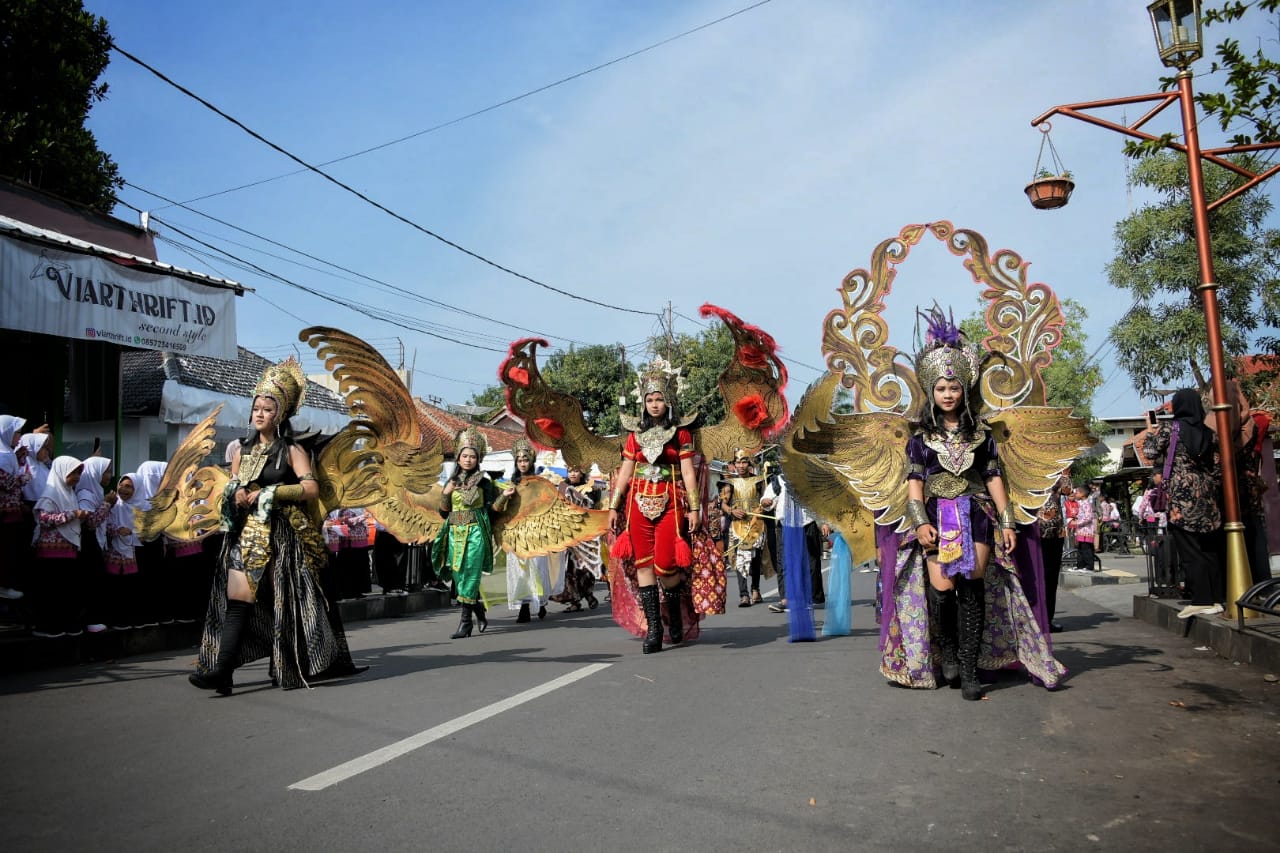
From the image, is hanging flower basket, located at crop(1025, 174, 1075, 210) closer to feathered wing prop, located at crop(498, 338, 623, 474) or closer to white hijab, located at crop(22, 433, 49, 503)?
feathered wing prop, located at crop(498, 338, 623, 474)

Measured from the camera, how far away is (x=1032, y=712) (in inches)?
226

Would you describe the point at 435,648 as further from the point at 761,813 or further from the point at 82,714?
the point at 761,813

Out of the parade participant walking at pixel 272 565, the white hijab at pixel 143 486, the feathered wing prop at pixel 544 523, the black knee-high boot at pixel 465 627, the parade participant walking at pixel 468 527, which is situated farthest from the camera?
the parade participant walking at pixel 468 527

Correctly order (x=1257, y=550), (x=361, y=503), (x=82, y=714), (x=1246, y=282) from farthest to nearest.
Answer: (x=1246, y=282), (x=1257, y=550), (x=361, y=503), (x=82, y=714)

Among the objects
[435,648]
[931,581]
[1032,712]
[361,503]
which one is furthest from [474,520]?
[1032,712]

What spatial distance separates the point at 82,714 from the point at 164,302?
7606mm

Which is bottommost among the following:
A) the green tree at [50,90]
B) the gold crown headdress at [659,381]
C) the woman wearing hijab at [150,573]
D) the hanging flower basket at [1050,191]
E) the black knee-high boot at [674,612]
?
the black knee-high boot at [674,612]

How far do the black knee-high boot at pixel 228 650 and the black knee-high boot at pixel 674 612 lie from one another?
11.9 ft

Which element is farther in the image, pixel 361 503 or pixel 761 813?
pixel 361 503

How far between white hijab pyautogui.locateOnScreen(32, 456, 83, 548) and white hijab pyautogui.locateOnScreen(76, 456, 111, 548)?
0.10m

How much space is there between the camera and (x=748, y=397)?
360 inches

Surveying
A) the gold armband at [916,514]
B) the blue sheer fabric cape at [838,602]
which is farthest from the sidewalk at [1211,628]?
the blue sheer fabric cape at [838,602]

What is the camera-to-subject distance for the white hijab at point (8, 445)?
8.81 metres

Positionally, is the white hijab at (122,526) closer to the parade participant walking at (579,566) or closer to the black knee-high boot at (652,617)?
the black knee-high boot at (652,617)
